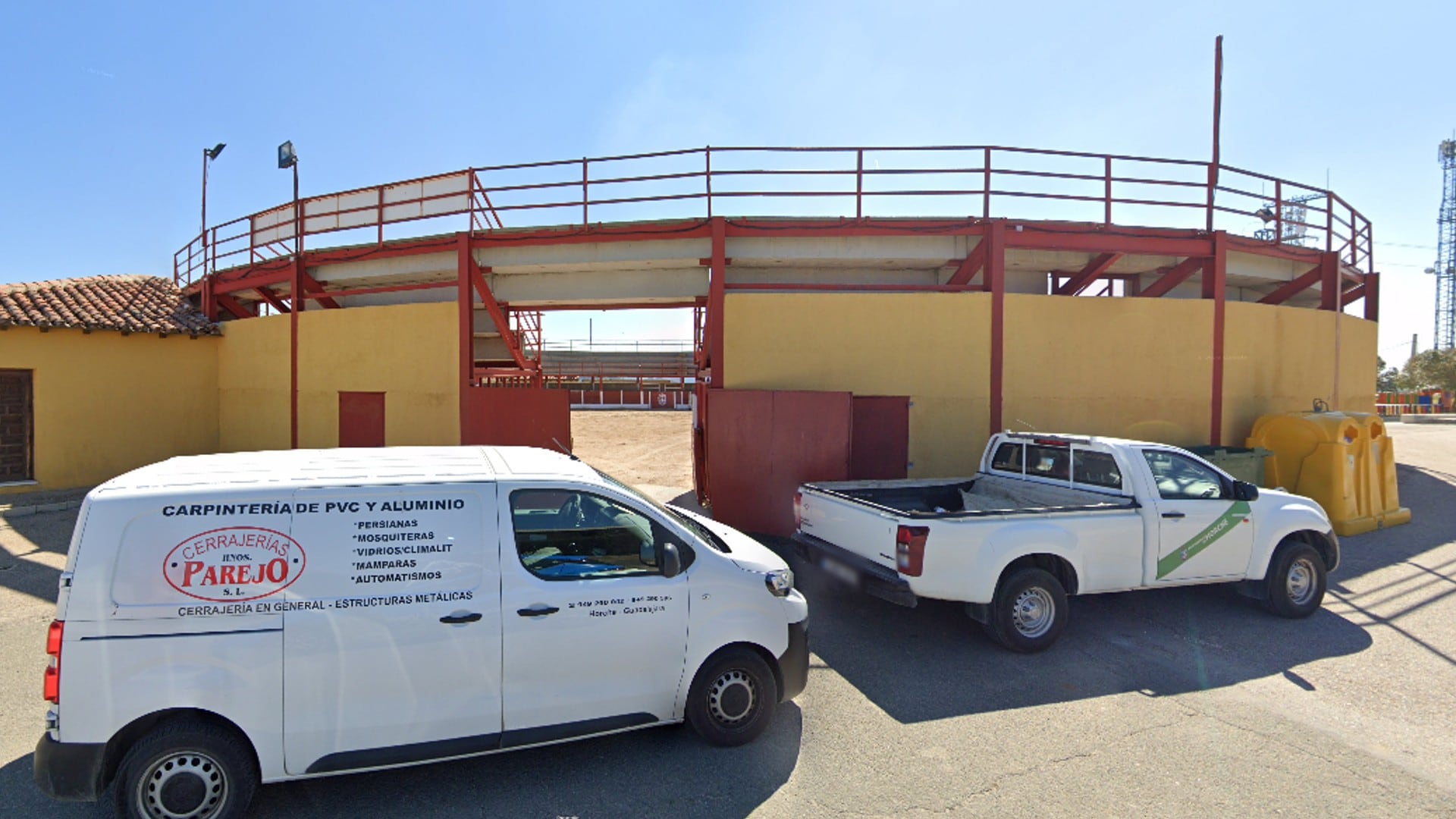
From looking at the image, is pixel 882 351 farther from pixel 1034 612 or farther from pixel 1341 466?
pixel 1341 466

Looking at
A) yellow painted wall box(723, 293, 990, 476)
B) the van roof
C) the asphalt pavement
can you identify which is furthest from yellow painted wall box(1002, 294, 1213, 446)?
the van roof

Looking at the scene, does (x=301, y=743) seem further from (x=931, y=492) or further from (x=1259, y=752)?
(x=931, y=492)

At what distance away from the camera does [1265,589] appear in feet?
20.7

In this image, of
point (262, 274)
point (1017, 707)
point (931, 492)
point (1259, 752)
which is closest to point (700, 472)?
point (931, 492)

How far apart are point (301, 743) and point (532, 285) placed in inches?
407

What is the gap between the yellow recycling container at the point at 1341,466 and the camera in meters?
Result: 9.30

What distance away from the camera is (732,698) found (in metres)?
3.96

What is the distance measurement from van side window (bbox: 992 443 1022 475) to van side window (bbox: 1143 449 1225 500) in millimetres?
1209

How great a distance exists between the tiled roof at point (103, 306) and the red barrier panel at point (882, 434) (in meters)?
13.7

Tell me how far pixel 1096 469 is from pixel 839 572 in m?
2.59

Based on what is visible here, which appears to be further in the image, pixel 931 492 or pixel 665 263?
pixel 665 263

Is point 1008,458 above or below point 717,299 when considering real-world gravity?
below

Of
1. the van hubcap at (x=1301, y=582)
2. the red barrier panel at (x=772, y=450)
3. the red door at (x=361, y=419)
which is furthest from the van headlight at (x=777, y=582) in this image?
the red door at (x=361, y=419)

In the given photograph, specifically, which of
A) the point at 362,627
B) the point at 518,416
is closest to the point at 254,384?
the point at 518,416
